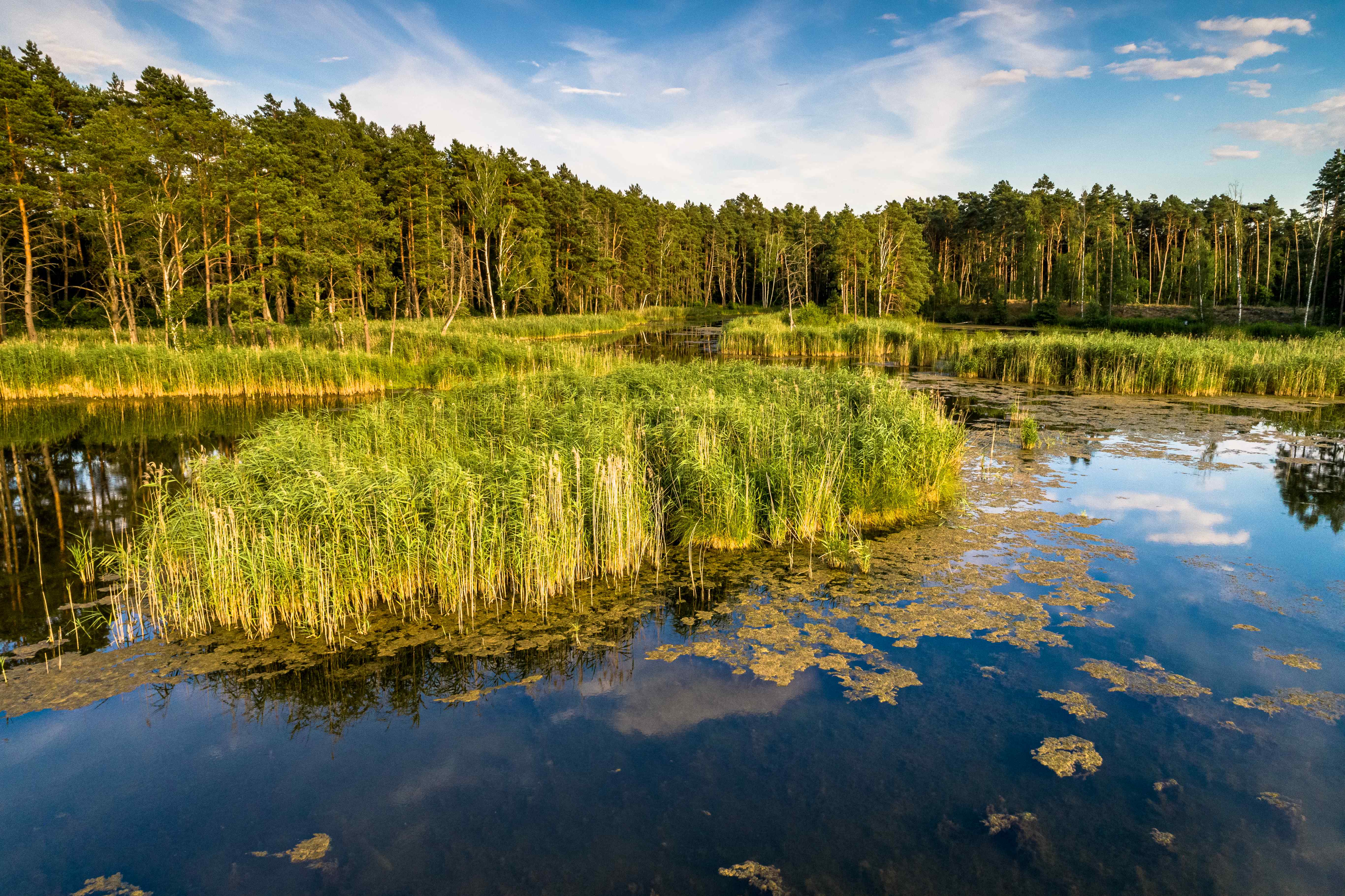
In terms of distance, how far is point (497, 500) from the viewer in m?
7.83

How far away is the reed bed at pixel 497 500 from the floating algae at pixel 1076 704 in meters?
3.40

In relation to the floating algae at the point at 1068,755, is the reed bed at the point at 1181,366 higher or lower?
higher

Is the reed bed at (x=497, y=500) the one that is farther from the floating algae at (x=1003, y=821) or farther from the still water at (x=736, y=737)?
the floating algae at (x=1003, y=821)

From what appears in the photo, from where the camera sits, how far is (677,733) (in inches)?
213

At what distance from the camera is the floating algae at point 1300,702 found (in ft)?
17.8

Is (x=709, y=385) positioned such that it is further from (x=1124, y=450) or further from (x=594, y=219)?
(x=594, y=219)

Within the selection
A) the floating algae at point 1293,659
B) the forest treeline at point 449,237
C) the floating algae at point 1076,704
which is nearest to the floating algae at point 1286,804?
the floating algae at point 1076,704

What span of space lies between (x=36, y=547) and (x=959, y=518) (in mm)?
13228

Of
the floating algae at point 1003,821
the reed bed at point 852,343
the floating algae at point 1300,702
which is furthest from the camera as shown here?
the reed bed at point 852,343

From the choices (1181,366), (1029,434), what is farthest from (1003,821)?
(1181,366)

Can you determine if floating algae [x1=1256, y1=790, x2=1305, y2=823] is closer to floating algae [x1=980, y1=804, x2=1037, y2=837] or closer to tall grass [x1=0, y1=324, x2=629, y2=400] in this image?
floating algae [x1=980, y1=804, x2=1037, y2=837]

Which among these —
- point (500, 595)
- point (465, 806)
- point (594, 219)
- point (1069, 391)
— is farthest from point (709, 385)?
point (594, 219)

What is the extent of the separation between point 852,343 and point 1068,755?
110 ft

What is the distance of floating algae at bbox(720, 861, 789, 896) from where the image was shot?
154 inches
